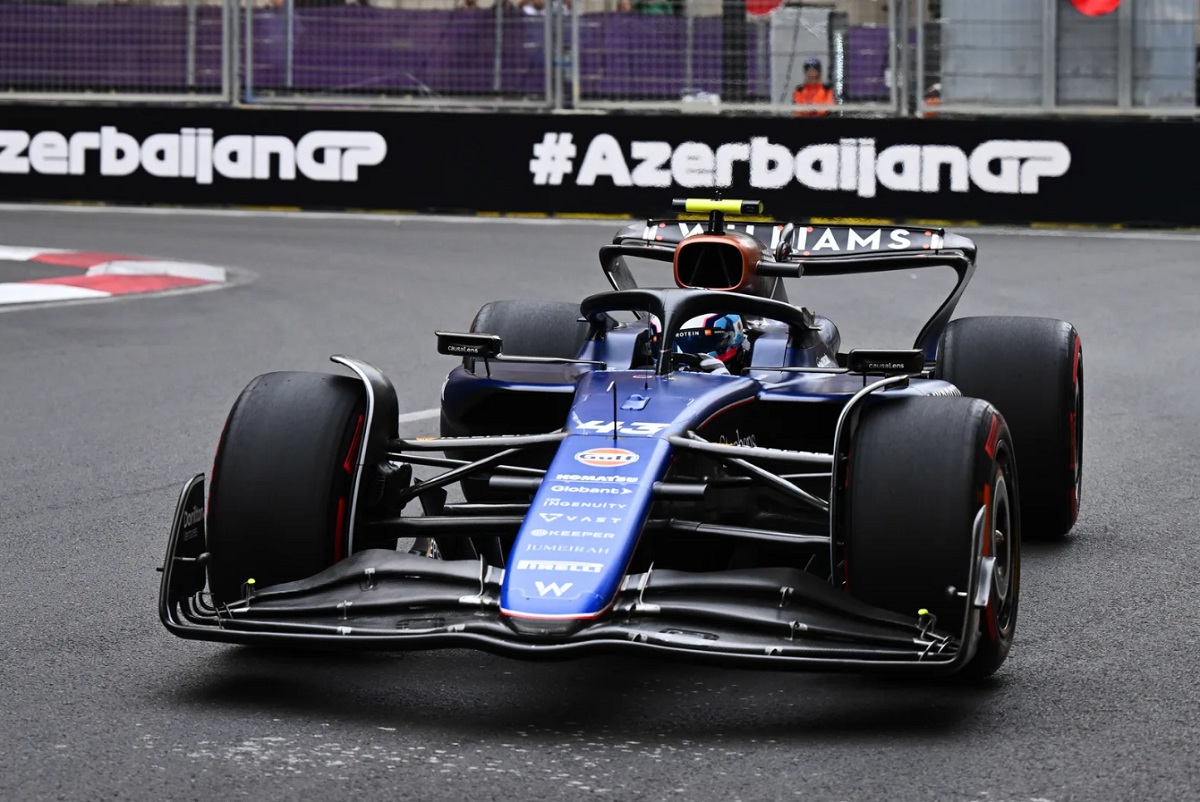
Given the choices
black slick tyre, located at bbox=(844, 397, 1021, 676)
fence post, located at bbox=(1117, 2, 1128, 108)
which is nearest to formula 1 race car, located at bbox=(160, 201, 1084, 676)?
black slick tyre, located at bbox=(844, 397, 1021, 676)

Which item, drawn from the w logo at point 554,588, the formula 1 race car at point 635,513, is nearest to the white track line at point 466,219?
the formula 1 race car at point 635,513

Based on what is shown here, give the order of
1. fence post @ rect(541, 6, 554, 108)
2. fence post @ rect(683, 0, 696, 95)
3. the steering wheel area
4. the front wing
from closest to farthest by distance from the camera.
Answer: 1. the front wing
2. the steering wheel area
3. fence post @ rect(683, 0, 696, 95)
4. fence post @ rect(541, 6, 554, 108)

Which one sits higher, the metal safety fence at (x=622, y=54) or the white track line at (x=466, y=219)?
the metal safety fence at (x=622, y=54)

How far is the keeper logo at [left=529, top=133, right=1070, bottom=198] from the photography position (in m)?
16.9

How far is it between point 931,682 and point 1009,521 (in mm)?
454

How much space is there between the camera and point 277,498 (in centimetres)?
485

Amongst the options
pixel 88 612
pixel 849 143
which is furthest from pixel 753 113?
pixel 88 612

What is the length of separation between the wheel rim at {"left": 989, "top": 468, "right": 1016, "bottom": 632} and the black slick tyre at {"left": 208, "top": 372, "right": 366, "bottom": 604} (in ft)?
5.28

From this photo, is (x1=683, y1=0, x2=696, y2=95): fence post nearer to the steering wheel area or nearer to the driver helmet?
the driver helmet

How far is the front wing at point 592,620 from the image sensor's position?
4.24 metres

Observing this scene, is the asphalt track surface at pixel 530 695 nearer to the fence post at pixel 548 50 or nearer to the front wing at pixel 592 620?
the front wing at pixel 592 620

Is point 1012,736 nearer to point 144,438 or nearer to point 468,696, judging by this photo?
point 468,696

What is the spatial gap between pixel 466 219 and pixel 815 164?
3221 millimetres

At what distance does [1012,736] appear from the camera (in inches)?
169
